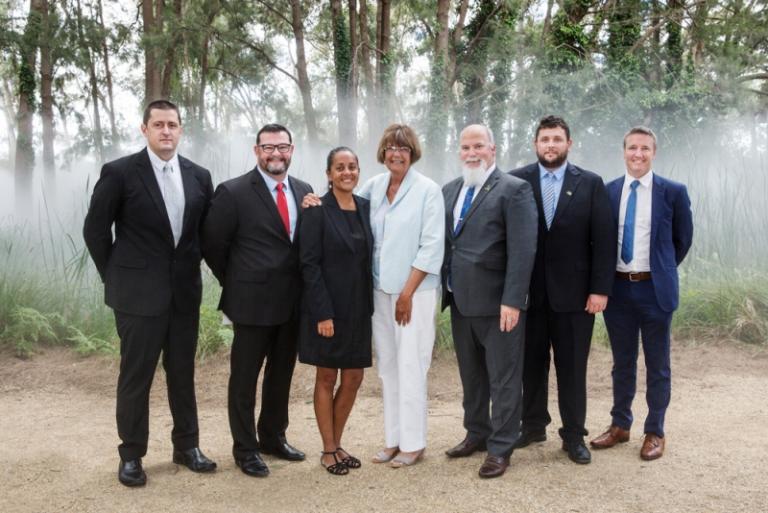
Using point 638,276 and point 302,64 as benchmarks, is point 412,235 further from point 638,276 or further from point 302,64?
point 302,64

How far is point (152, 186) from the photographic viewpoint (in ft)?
12.4

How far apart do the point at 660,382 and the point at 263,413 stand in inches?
89.7

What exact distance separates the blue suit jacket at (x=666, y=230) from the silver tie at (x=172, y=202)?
7.71 ft

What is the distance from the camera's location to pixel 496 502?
3.53m

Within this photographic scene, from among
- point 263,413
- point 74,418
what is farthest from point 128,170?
point 74,418

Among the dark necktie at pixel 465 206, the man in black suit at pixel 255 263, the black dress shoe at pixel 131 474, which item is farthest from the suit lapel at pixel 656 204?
the black dress shoe at pixel 131 474

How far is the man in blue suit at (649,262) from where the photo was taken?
4.12 meters

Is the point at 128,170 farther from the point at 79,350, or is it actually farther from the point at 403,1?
the point at 403,1

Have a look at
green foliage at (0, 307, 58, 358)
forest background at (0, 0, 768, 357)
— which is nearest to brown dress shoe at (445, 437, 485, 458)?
green foliage at (0, 307, 58, 358)

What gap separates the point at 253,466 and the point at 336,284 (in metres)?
1.08

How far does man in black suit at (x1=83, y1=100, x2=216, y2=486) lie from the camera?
12.2ft

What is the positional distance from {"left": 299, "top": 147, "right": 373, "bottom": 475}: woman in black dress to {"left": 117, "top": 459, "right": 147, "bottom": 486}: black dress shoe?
0.97 meters

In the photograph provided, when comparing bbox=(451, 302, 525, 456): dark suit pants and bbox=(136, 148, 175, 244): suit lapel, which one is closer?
bbox=(136, 148, 175, 244): suit lapel

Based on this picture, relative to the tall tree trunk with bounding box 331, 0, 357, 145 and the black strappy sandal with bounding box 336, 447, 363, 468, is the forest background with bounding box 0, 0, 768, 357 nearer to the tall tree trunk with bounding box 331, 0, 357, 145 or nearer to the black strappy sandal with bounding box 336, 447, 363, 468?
the tall tree trunk with bounding box 331, 0, 357, 145
